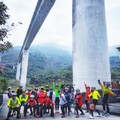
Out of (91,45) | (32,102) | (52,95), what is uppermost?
(91,45)

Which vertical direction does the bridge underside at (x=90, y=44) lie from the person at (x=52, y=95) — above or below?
above

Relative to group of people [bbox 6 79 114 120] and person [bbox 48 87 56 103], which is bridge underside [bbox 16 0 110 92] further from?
person [bbox 48 87 56 103]

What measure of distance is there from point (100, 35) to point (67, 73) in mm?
49597

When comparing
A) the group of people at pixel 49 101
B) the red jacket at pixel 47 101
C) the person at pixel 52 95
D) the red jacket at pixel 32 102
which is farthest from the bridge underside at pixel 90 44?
the red jacket at pixel 32 102

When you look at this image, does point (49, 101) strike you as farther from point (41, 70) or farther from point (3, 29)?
point (41, 70)

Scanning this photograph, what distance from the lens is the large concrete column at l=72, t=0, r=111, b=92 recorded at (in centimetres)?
1470

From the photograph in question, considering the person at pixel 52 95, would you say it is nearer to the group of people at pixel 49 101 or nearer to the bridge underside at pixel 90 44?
the group of people at pixel 49 101

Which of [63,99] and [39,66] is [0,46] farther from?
[39,66]

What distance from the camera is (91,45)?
583 inches

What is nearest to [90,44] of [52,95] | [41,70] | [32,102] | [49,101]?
[52,95]

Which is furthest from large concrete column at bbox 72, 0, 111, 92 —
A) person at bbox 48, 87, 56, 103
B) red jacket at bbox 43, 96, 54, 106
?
red jacket at bbox 43, 96, 54, 106

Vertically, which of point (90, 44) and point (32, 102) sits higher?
point (90, 44)

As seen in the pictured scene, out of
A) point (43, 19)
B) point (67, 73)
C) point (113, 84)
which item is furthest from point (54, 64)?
point (113, 84)

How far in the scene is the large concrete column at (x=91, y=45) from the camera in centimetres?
1470
